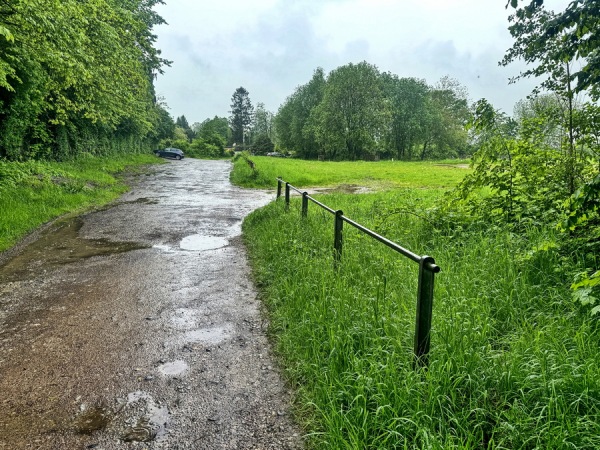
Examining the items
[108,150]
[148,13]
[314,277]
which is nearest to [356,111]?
[148,13]

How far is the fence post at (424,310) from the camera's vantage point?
2.44 metres

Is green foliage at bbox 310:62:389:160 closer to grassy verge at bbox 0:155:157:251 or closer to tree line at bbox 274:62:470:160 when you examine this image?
tree line at bbox 274:62:470:160

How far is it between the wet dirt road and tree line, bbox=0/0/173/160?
3.53m

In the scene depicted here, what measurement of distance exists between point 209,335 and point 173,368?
0.65 m

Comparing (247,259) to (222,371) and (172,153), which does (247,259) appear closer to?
(222,371)

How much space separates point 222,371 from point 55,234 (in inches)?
262

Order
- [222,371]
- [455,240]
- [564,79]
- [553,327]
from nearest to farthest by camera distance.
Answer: [553,327] → [222,371] → [564,79] → [455,240]

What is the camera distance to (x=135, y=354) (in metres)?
3.45

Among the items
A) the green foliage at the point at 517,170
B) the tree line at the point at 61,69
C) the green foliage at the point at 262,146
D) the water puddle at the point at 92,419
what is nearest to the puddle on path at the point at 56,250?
the tree line at the point at 61,69

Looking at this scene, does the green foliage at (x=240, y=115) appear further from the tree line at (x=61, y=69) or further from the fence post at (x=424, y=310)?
the fence post at (x=424, y=310)

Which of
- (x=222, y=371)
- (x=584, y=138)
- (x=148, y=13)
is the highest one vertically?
(x=148, y=13)

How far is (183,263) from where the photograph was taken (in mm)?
6348

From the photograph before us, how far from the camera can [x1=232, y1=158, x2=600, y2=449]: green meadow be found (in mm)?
2135

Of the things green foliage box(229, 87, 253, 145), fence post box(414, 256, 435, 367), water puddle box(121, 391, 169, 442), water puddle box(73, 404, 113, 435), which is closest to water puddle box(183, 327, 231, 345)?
water puddle box(121, 391, 169, 442)
